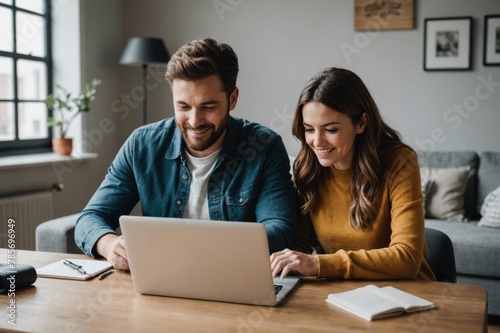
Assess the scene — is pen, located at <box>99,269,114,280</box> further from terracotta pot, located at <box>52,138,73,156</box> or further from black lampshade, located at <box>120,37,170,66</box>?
black lampshade, located at <box>120,37,170,66</box>

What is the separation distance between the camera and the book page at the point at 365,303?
1.19 meters

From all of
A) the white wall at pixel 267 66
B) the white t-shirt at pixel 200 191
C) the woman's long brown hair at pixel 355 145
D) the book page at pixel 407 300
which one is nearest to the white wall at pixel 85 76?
the white wall at pixel 267 66

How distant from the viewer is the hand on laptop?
1.43 metres

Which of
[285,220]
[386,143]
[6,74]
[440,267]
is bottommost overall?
[440,267]

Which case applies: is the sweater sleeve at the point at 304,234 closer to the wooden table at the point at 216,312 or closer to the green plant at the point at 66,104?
the wooden table at the point at 216,312

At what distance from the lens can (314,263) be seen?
1.46m

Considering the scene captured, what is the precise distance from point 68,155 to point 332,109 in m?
2.64

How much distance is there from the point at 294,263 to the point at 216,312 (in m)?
0.28

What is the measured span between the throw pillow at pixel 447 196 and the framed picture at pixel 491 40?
0.79m

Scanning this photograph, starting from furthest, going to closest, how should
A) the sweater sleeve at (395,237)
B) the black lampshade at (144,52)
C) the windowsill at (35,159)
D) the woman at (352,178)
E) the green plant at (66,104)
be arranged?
the black lampshade at (144,52) → the green plant at (66,104) → the windowsill at (35,159) → the woman at (352,178) → the sweater sleeve at (395,237)

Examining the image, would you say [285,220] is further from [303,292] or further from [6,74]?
[6,74]

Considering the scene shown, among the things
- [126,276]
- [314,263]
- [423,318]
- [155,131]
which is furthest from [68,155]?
[423,318]

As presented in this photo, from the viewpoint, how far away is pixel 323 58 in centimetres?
411

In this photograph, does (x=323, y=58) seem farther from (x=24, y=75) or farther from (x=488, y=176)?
(x=24, y=75)
